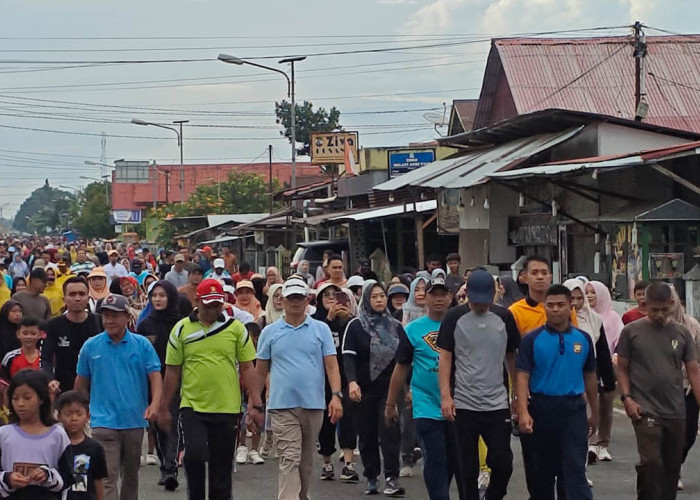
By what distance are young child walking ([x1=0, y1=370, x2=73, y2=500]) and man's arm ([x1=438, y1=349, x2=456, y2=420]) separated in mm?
2824

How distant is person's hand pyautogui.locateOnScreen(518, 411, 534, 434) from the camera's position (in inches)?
341

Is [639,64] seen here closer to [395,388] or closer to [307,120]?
[395,388]

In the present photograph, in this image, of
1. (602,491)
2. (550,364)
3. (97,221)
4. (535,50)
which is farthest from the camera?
(97,221)

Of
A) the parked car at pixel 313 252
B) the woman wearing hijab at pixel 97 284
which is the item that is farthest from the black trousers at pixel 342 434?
the parked car at pixel 313 252

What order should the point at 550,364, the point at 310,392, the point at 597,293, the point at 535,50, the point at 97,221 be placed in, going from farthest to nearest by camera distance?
the point at 97,221 → the point at 535,50 → the point at 597,293 → the point at 310,392 → the point at 550,364

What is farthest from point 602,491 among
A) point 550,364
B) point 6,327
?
point 6,327

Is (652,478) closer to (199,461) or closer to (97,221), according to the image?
(199,461)

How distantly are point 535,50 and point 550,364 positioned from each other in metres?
29.6

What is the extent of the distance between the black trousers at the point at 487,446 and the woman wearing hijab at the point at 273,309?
187 inches

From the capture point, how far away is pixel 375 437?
448 inches

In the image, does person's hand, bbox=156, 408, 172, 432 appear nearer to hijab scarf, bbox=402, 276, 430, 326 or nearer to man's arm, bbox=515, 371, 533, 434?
man's arm, bbox=515, 371, 533, 434

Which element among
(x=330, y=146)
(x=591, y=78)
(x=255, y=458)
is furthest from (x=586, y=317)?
(x=330, y=146)

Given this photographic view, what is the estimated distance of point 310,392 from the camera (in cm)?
966

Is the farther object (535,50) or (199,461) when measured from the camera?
(535,50)
